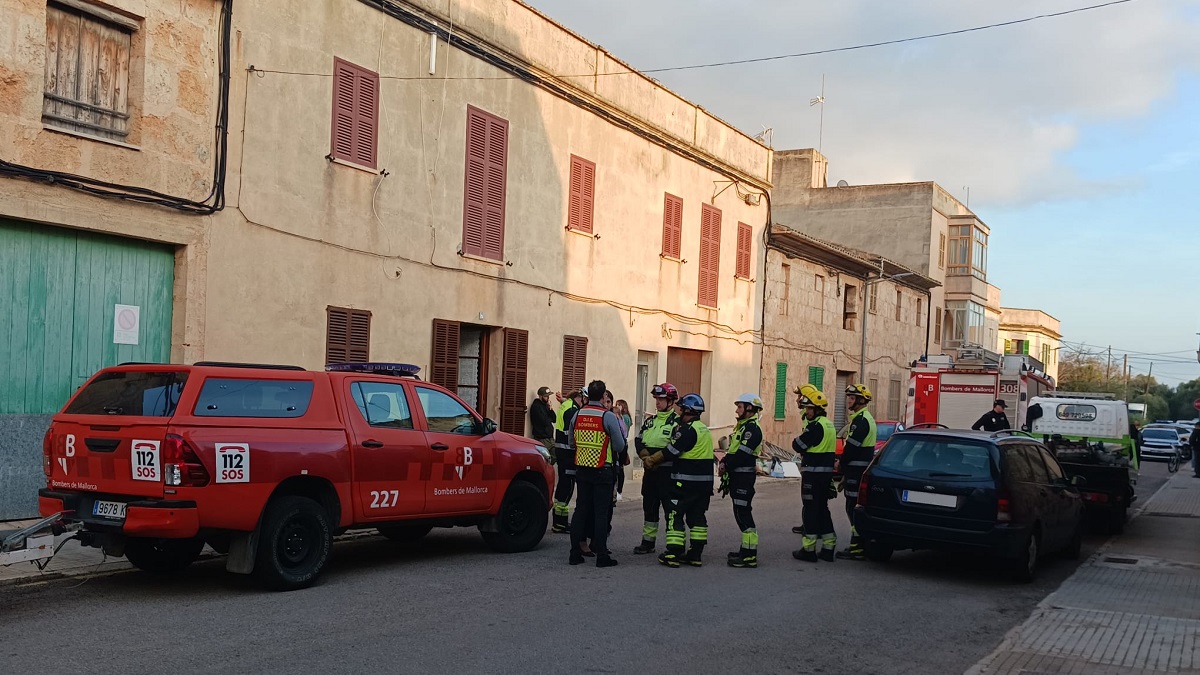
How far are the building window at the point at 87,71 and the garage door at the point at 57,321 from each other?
4.07 feet

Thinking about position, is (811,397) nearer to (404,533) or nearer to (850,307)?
(404,533)

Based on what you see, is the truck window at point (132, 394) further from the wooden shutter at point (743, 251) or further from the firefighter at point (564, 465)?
the wooden shutter at point (743, 251)

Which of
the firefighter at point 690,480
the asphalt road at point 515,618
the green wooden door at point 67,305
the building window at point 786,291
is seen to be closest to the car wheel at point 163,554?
the asphalt road at point 515,618

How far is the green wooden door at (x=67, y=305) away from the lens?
11.2 m

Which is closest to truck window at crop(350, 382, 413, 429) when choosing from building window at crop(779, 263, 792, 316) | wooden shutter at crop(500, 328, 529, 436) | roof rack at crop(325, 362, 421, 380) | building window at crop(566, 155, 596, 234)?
roof rack at crop(325, 362, 421, 380)

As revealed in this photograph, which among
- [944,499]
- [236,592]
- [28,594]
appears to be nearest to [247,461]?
[236,592]

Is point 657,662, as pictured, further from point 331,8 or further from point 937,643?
point 331,8

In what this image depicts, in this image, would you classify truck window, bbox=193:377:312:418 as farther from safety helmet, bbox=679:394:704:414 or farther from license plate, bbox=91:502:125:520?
safety helmet, bbox=679:394:704:414

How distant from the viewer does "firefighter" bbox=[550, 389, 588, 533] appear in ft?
43.1

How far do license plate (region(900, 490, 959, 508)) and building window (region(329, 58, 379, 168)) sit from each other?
8718 mm

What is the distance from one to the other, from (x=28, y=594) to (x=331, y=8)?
908cm

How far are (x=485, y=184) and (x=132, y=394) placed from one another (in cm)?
1003

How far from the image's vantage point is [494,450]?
35.7 feet

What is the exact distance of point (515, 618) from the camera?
793 cm
